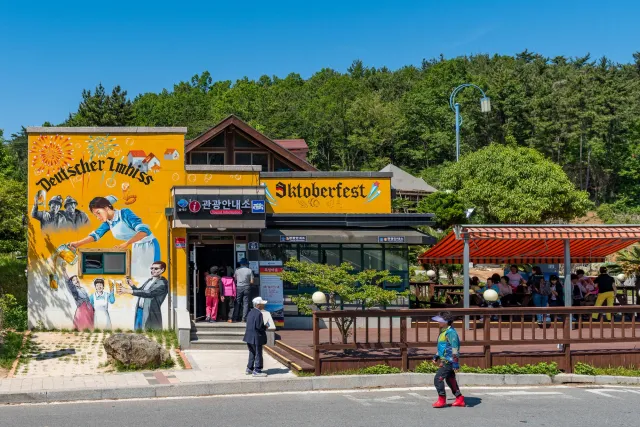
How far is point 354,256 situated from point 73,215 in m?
7.53

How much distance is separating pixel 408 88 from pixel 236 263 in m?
95.4

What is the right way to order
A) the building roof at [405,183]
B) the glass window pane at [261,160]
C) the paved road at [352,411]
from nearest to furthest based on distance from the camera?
the paved road at [352,411] → the glass window pane at [261,160] → the building roof at [405,183]

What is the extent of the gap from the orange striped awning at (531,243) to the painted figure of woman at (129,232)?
7.82m

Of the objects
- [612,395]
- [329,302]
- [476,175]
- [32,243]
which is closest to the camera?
[612,395]

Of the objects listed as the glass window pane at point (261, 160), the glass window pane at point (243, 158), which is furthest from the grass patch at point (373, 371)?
the glass window pane at point (243, 158)

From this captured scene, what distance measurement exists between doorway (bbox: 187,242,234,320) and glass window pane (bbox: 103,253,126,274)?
1.73m

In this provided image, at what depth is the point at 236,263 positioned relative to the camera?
67.6 feet

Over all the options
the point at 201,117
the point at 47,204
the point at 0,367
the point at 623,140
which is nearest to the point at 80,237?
the point at 47,204

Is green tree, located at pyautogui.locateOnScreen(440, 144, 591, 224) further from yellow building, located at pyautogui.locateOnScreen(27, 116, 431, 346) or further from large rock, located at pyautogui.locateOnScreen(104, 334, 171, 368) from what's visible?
large rock, located at pyautogui.locateOnScreen(104, 334, 171, 368)

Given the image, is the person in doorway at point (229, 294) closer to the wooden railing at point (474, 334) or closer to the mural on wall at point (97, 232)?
the mural on wall at point (97, 232)

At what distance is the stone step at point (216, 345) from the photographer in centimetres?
1794

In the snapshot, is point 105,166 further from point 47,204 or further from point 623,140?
point 623,140

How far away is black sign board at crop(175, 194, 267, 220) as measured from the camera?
63.6ft

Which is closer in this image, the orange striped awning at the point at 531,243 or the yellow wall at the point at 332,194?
the orange striped awning at the point at 531,243
